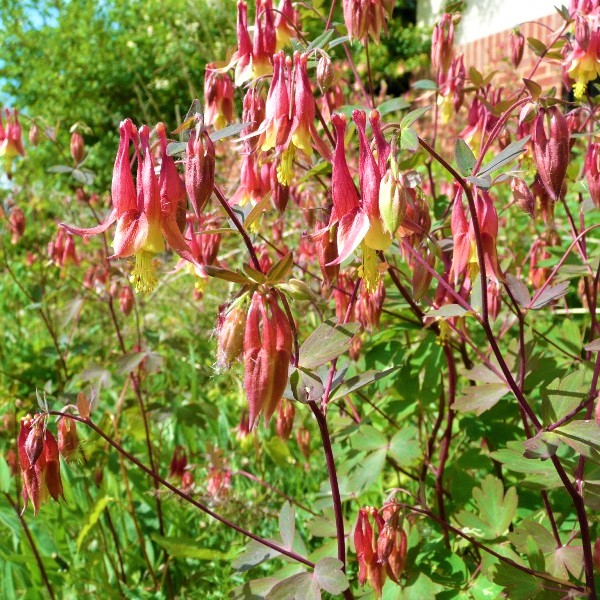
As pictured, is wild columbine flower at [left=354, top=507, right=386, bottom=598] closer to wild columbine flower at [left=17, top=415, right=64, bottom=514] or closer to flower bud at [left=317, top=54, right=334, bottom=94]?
wild columbine flower at [left=17, top=415, right=64, bottom=514]

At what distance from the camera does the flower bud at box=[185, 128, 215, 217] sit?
2.79 ft

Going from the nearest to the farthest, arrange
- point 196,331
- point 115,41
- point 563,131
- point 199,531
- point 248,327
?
1. point 248,327
2. point 563,131
3. point 199,531
4. point 196,331
5. point 115,41

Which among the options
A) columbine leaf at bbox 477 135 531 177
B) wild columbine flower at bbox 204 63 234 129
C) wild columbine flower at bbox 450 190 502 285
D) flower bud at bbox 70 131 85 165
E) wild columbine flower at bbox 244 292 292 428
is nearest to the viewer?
wild columbine flower at bbox 244 292 292 428

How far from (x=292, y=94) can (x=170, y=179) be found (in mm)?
278

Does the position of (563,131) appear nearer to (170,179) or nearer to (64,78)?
(170,179)

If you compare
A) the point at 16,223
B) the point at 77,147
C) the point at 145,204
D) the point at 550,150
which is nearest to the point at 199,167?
the point at 145,204

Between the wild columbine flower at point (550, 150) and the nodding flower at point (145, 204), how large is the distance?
1.61 feet

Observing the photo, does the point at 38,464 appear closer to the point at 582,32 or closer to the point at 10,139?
the point at 582,32

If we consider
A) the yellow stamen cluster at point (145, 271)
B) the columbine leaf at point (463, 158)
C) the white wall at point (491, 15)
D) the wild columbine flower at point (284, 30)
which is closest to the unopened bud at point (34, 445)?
the yellow stamen cluster at point (145, 271)

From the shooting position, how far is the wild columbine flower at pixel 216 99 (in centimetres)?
143

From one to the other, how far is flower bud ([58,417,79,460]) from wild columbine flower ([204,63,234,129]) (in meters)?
0.65

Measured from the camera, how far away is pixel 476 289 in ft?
3.76

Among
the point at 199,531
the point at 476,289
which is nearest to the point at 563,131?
the point at 476,289

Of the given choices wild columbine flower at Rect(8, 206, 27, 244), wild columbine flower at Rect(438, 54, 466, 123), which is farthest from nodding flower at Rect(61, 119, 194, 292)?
wild columbine flower at Rect(8, 206, 27, 244)
